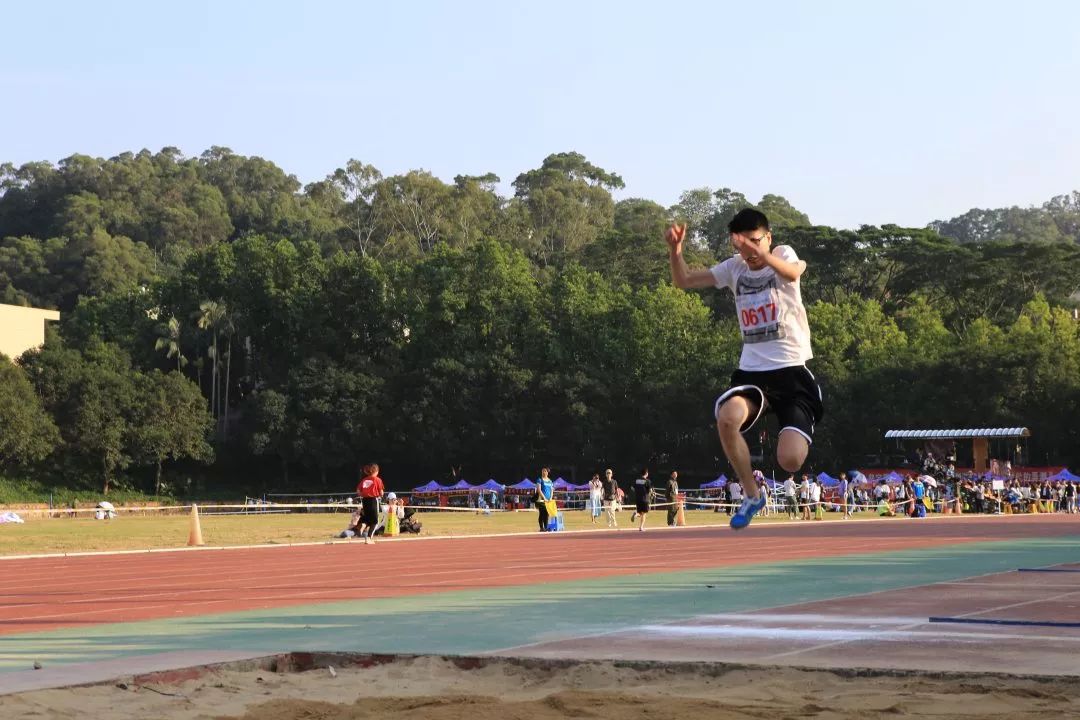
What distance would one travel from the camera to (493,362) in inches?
2992

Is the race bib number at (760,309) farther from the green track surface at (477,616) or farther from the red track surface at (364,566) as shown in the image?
the red track surface at (364,566)

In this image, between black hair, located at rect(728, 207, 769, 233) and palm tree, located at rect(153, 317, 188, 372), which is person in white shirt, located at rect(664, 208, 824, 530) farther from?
palm tree, located at rect(153, 317, 188, 372)

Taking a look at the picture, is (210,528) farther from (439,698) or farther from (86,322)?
(86,322)

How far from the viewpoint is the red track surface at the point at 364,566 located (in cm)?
1412

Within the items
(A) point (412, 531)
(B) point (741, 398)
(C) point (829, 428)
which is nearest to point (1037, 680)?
(B) point (741, 398)

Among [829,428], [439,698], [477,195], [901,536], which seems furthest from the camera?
[477,195]

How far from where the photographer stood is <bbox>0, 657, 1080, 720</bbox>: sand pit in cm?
703

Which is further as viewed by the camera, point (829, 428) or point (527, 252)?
point (527, 252)

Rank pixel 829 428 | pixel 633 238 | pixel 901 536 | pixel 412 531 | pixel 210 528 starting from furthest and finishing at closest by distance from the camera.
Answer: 1. pixel 633 238
2. pixel 829 428
3. pixel 210 528
4. pixel 412 531
5. pixel 901 536

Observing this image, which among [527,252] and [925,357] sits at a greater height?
[527,252]

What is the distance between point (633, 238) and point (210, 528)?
57.5 m

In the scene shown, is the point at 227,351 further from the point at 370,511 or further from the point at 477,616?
the point at 477,616

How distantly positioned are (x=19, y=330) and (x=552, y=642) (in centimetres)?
7534

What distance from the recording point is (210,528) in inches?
1467
